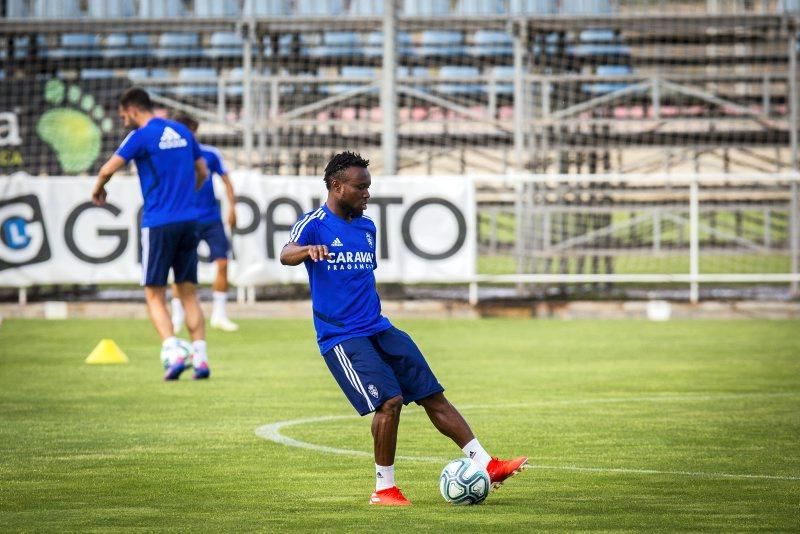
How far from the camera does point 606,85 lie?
2628 centimetres

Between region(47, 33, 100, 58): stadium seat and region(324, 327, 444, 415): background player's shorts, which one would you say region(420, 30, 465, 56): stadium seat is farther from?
region(324, 327, 444, 415): background player's shorts

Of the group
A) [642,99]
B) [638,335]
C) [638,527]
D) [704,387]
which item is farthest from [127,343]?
[642,99]

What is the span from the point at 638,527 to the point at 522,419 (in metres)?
3.97

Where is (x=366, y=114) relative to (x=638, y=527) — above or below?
above

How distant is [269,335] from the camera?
17.6 m

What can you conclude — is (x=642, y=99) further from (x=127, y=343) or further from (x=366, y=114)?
(x=127, y=343)

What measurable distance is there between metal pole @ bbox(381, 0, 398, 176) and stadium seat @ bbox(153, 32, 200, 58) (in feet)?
18.9

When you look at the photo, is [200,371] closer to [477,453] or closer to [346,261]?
[346,261]

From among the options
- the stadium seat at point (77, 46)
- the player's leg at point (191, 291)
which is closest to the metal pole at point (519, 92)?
the stadium seat at point (77, 46)

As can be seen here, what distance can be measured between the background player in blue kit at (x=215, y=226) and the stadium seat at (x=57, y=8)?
8.68m

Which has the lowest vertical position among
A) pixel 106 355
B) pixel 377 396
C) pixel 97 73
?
pixel 106 355

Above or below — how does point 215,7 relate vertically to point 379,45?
above

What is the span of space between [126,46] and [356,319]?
20214 mm

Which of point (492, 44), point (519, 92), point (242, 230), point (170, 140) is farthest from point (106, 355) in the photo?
point (492, 44)
